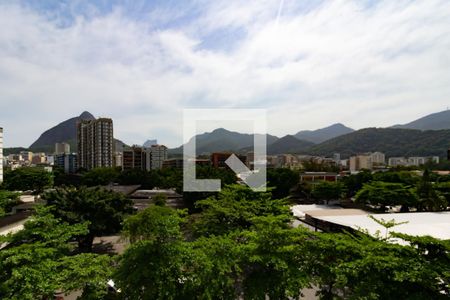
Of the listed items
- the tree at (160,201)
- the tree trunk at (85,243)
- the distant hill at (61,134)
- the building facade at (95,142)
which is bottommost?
the tree trunk at (85,243)

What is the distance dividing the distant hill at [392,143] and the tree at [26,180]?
392 feet

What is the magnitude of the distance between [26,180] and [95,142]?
105ft

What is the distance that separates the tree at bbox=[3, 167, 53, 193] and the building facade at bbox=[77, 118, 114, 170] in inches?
1169

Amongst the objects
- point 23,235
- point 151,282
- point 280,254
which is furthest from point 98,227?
point 280,254

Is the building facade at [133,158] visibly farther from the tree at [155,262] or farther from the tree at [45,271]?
the tree at [155,262]

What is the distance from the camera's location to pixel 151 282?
574 cm

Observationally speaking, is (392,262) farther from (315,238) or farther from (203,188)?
(203,188)

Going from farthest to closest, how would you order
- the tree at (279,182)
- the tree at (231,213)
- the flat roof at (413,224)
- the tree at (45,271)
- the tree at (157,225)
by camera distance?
the tree at (279,182)
the flat roof at (413,224)
the tree at (231,213)
the tree at (157,225)
the tree at (45,271)

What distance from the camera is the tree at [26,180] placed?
112ft

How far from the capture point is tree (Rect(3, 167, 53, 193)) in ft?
112

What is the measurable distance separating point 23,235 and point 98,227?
526 centimetres

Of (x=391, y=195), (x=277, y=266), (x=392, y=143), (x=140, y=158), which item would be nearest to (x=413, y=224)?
(x=391, y=195)

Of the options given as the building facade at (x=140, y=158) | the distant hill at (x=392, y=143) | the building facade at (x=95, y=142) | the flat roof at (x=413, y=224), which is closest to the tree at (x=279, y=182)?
the flat roof at (x=413, y=224)

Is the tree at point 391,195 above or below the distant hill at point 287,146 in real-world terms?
A: below
